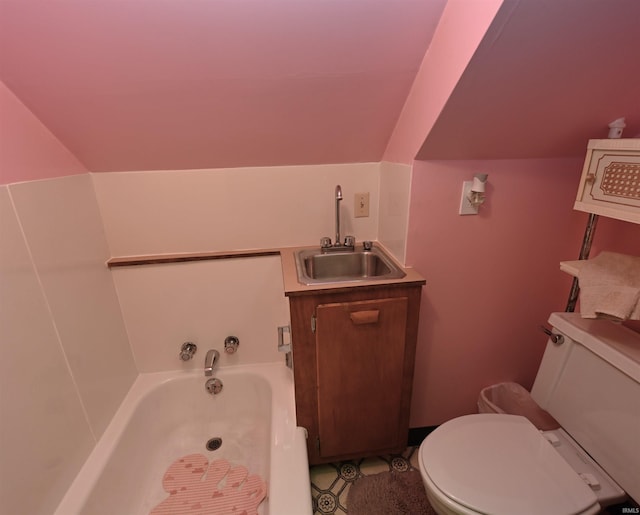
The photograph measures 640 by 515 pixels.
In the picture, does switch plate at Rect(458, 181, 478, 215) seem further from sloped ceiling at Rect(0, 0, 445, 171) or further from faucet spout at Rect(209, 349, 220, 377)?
faucet spout at Rect(209, 349, 220, 377)

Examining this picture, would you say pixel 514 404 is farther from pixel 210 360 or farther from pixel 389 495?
pixel 210 360

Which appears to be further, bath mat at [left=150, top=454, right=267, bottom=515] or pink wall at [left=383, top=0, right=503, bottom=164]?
bath mat at [left=150, top=454, right=267, bottom=515]

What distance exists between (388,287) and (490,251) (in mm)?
525

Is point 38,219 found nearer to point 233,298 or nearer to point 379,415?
point 233,298

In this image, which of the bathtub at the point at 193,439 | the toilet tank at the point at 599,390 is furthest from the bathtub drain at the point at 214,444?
the toilet tank at the point at 599,390

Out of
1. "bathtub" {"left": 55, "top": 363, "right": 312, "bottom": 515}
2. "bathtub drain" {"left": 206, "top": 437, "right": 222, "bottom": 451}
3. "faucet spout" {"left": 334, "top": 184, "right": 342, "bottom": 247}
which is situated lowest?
"bathtub drain" {"left": 206, "top": 437, "right": 222, "bottom": 451}

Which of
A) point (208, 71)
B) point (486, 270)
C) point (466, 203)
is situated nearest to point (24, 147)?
point (208, 71)

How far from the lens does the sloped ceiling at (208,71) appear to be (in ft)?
2.77

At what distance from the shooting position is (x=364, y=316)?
3.84 ft

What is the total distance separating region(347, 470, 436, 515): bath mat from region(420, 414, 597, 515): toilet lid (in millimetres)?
451

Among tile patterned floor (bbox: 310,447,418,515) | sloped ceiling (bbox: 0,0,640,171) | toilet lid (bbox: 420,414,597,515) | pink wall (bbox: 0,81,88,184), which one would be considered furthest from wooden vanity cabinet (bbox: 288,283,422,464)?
pink wall (bbox: 0,81,88,184)

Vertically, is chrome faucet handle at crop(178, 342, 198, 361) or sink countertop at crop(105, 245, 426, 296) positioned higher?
sink countertop at crop(105, 245, 426, 296)

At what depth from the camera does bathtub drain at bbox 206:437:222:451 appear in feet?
5.13

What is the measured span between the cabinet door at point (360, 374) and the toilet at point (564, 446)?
0.91ft
